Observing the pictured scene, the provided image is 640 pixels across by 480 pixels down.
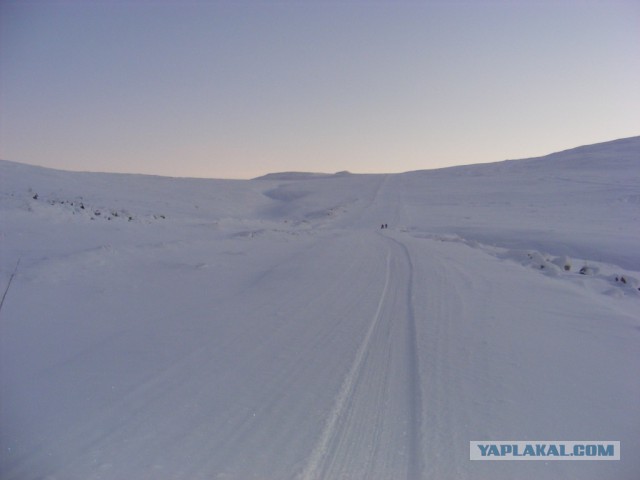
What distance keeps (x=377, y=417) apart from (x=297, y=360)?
140 cm

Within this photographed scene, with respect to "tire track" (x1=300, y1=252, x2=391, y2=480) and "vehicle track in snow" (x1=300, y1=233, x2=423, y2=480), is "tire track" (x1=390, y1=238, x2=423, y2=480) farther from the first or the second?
"tire track" (x1=300, y1=252, x2=391, y2=480)

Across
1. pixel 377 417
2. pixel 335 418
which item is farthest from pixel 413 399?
pixel 335 418

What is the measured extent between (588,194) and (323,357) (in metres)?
35.1

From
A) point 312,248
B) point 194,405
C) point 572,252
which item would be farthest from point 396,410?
point 572,252

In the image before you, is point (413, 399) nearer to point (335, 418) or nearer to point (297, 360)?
point (335, 418)

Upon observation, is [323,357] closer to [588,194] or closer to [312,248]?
[312,248]

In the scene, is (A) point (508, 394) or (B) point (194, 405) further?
(A) point (508, 394)

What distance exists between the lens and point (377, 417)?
13.4 feet

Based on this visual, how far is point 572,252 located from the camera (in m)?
17.0

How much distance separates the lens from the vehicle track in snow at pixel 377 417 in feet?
11.4

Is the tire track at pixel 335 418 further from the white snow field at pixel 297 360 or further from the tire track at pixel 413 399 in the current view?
the tire track at pixel 413 399

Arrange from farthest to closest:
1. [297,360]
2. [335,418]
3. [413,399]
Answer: [297,360] < [413,399] < [335,418]

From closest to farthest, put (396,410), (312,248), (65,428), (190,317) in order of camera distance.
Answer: (65,428)
(396,410)
(190,317)
(312,248)

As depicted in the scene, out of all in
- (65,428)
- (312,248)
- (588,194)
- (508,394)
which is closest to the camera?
(65,428)
